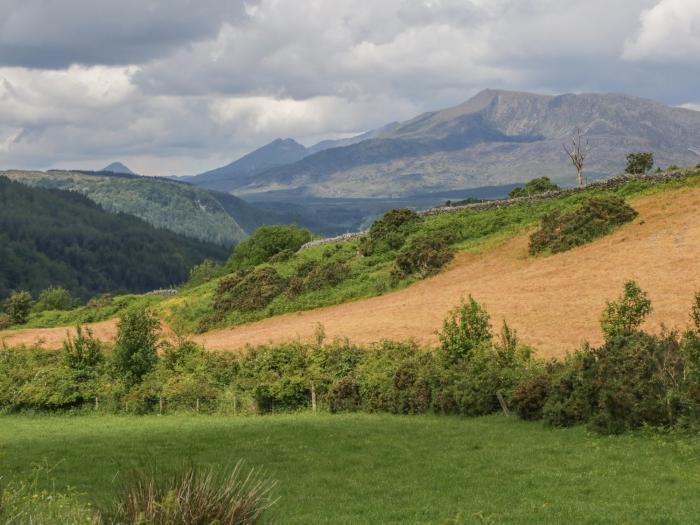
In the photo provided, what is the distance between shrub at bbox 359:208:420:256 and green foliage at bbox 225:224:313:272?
2894 cm

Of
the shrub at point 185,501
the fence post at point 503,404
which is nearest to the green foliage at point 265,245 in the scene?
the fence post at point 503,404

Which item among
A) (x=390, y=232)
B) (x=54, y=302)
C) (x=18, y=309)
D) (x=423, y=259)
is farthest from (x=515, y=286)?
(x=54, y=302)

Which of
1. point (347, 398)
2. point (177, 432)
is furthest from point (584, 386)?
point (177, 432)

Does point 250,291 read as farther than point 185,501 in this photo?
Yes

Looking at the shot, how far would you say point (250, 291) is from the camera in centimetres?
7319

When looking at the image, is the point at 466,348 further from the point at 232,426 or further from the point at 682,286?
the point at 682,286

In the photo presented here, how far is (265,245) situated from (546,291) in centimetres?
6748

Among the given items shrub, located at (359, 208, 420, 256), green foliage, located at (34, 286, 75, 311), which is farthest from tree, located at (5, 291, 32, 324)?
shrub, located at (359, 208, 420, 256)

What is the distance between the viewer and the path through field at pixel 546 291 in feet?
143

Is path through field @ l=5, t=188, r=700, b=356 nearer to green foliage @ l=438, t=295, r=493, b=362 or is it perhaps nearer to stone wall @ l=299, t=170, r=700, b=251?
green foliage @ l=438, t=295, r=493, b=362

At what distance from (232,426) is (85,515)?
23.6 metres

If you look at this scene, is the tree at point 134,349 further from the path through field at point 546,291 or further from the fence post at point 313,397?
the fence post at point 313,397

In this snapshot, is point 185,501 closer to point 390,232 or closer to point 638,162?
point 390,232

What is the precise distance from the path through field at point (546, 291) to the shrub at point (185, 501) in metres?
31.8
